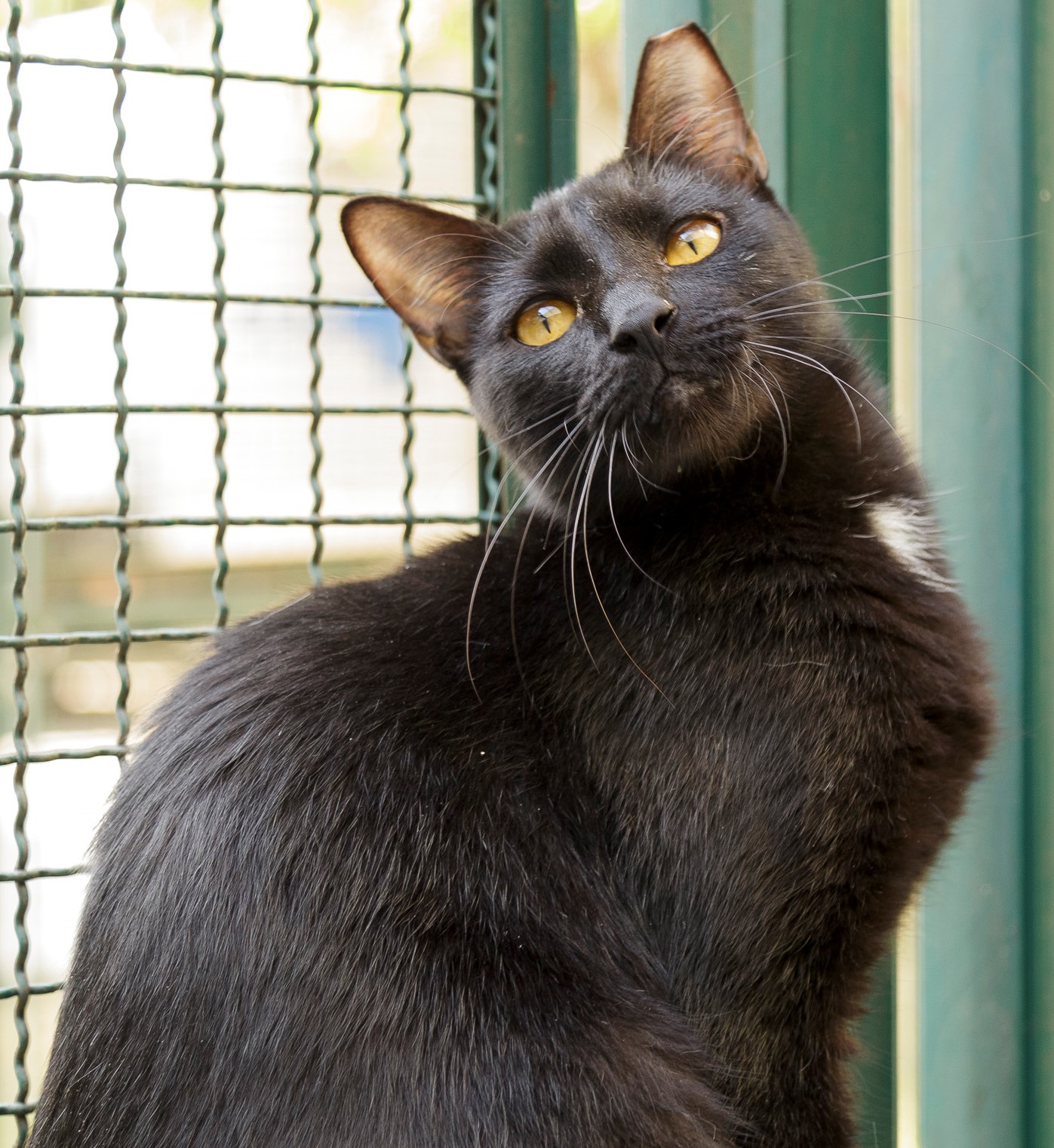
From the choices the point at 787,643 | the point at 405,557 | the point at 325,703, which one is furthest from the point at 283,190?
the point at 787,643

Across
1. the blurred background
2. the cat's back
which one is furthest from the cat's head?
the cat's back

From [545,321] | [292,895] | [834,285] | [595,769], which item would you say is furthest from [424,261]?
[292,895]

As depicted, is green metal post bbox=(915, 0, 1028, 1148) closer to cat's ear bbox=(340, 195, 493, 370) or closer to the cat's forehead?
the cat's forehead

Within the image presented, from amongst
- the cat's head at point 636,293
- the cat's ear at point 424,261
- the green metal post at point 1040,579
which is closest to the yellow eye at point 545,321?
the cat's head at point 636,293

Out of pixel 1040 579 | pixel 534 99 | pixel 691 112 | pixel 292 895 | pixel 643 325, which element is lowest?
pixel 292 895

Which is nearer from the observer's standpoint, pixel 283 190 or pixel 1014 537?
pixel 1014 537

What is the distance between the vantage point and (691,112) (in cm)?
119

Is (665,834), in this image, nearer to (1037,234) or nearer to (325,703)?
(325,703)

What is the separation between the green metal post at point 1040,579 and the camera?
3.46ft

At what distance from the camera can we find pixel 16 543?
120 cm

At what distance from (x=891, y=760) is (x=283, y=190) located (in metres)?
0.90

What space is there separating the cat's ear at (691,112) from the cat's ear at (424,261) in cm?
21

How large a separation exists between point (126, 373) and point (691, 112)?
2.29 feet

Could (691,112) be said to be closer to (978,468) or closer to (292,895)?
(978,468)
